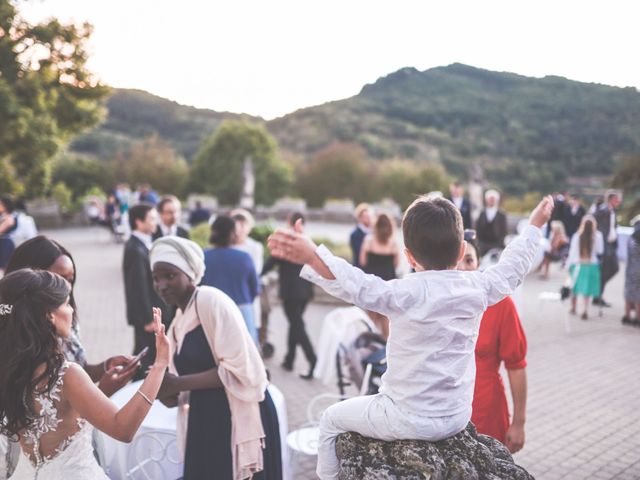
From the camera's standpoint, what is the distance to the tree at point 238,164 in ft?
120

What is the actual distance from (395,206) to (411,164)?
7.01 metres

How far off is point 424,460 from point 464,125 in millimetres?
67425

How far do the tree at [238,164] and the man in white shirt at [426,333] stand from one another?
34310mm

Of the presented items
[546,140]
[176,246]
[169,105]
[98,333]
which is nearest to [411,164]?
[546,140]

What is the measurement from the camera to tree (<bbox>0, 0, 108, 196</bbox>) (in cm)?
1834

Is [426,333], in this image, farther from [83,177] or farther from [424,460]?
[83,177]

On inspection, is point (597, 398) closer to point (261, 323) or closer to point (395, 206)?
point (261, 323)

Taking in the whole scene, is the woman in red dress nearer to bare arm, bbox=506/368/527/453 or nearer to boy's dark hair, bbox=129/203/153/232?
bare arm, bbox=506/368/527/453

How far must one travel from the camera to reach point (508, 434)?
9.63 ft

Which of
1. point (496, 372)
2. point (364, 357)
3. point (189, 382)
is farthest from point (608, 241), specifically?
point (189, 382)

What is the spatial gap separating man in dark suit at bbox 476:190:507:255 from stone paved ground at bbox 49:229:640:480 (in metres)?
1.48

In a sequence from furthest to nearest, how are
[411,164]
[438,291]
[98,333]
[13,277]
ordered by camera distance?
[411,164], [98,333], [13,277], [438,291]

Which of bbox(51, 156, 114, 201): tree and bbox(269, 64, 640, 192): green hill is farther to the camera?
bbox(269, 64, 640, 192): green hill

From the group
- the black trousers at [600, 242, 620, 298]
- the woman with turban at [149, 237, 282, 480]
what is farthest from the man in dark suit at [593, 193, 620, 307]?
the woman with turban at [149, 237, 282, 480]
